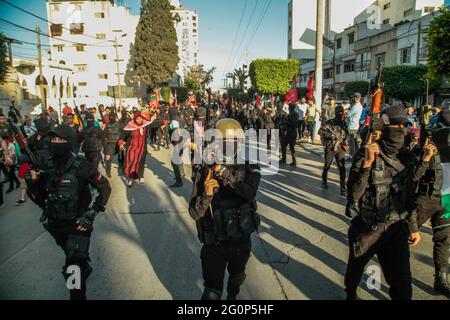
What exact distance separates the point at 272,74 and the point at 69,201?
3450cm

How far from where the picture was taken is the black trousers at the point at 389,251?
2.49 m

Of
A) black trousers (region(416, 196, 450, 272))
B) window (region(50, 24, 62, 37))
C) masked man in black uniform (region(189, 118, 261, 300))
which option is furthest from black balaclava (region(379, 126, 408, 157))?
window (region(50, 24, 62, 37))

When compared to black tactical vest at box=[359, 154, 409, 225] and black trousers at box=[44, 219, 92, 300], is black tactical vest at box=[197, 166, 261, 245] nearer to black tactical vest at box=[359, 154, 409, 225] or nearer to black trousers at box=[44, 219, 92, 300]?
black tactical vest at box=[359, 154, 409, 225]

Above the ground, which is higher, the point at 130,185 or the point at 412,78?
the point at 412,78

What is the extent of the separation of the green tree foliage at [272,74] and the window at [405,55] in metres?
11.7

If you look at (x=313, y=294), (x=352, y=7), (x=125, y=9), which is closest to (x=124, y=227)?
(x=313, y=294)

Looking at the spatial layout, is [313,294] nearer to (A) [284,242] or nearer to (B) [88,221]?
(A) [284,242]

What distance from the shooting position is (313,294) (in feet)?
10.4

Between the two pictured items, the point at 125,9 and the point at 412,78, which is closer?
the point at 412,78

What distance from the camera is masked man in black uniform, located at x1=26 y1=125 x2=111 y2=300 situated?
2.94 metres

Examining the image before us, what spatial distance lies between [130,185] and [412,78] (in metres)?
20.8

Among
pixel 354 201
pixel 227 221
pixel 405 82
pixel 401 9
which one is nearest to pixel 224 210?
pixel 227 221

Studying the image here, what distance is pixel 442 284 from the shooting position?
10.3 feet

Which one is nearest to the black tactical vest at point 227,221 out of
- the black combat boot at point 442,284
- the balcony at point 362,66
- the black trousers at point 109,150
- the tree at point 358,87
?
the black combat boot at point 442,284
